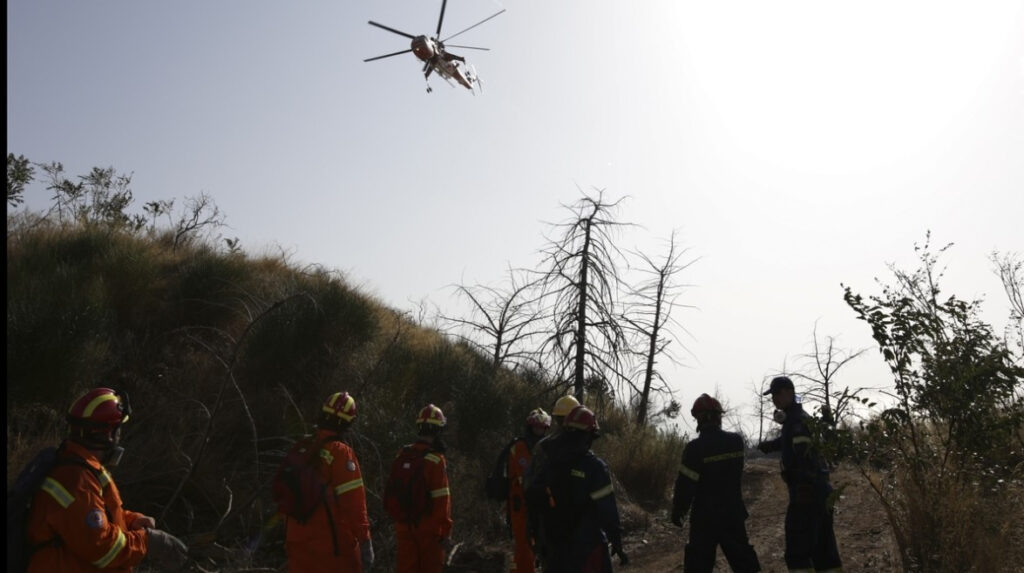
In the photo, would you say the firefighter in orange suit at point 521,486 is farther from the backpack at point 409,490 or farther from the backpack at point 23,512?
the backpack at point 23,512

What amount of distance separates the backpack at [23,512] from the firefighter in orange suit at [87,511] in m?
0.02

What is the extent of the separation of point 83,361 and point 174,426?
1.98 metres

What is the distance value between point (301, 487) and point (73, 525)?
1725mm

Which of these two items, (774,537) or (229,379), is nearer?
(774,537)

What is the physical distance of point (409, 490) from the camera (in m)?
6.37

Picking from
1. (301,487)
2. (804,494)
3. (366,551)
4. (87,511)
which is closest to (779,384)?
(804,494)

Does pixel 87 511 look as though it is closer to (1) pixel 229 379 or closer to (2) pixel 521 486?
(2) pixel 521 486

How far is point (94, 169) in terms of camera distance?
22.9m

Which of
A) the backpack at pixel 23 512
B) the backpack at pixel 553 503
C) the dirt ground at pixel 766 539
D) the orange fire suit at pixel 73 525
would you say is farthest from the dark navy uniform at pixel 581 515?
the backpack at pixel 23 512

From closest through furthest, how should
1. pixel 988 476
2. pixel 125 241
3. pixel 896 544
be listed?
1. pixel 988 476
2. pixel 896 544
3. pixel 125 241

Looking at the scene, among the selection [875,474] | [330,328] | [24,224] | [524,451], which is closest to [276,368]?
[330,328]

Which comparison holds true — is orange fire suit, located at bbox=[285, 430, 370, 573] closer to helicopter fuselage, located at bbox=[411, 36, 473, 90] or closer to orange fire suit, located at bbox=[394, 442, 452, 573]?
orange fire suit, located at bbox=[394, 442, 452, 573]

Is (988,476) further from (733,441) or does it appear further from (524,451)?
(524,451)

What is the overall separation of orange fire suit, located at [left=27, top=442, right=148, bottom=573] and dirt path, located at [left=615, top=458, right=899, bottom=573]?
572 cm
